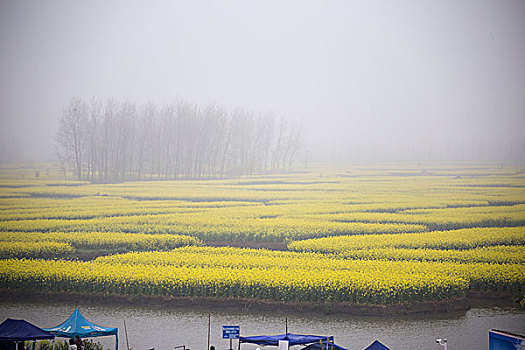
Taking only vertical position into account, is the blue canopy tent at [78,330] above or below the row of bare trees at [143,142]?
below

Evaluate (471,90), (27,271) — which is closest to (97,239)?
(27,271)

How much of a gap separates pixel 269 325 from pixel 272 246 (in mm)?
9944

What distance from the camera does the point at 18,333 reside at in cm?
972

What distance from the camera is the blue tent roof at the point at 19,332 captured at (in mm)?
9641

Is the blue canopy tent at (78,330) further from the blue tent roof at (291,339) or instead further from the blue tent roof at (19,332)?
the blue tent roof at (291,339)

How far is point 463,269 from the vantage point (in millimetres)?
17500

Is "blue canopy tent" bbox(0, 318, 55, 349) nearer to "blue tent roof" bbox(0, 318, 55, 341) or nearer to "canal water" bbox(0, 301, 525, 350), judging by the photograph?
"blue tent roof" bbox(0, 318, 55, 341)

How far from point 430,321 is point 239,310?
18.5 feet

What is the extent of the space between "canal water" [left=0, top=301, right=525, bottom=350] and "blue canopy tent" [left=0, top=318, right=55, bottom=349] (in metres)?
3.31

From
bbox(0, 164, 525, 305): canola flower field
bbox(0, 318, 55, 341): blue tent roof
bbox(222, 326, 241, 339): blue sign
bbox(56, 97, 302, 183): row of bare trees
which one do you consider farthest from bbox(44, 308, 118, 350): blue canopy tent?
bbox(56, 97, 302, 183): row of bare trees

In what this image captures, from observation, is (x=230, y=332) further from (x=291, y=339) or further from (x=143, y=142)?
(x=143, y=142)

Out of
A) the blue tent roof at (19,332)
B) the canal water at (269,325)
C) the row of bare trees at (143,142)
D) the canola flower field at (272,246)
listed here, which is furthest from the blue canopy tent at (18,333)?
the row of bare trees at (143,142)

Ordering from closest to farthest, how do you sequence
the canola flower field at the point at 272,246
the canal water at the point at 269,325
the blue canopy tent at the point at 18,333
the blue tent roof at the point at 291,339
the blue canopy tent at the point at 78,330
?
the blue canopy tent at the point at 18,333
the blue tent roof at the point at 291,339
the blue canopy tent at the point at 78,330
the canal water at the point at 269,325
the canola flower field at the point at 272,246

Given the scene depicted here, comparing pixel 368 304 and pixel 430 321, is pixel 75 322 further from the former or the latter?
pixel 430 321
